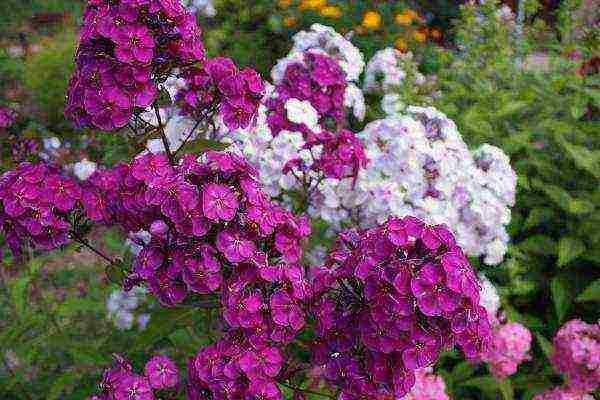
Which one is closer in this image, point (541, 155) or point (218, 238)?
point (218, 238)

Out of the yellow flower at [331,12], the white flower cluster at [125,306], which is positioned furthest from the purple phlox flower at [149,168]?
the yellow flower at [331,12]

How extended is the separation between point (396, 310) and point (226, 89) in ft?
3.09

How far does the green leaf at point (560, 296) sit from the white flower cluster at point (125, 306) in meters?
2.03

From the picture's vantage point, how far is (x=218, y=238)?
177 centimetres

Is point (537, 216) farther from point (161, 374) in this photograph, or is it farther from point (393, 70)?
point (161, 374)

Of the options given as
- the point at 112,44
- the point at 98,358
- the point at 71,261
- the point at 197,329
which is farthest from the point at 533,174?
the point at 71,261

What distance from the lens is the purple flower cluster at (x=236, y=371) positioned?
1.73 m

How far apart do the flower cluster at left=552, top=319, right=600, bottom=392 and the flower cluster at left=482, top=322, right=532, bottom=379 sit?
15cm

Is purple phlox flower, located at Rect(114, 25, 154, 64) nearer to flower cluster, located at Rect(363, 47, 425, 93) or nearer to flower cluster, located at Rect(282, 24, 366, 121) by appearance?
flower cluster, located at Rect(282, 24, 366, 121)

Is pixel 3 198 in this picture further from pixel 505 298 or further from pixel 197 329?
pixel 505 298

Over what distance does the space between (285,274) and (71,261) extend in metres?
4.33

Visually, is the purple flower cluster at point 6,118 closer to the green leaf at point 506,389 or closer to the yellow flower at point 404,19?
the green leaf at point 506,389

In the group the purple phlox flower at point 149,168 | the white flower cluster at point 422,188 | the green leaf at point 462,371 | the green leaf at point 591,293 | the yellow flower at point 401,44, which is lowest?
the yellow flower at point 401,44

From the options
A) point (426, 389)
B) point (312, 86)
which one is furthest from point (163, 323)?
point (312, 86)
